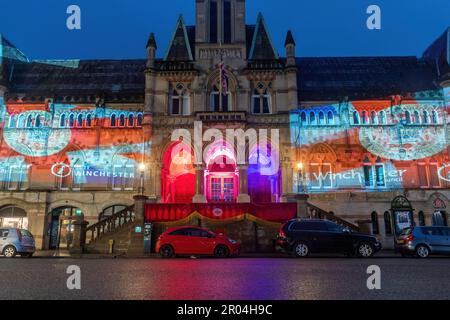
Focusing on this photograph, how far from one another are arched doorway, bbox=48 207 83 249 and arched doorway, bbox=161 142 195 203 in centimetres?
697

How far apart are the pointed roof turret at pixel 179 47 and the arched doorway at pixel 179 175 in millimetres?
7465

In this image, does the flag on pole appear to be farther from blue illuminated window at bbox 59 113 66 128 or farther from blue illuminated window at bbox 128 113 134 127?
blue illuminated window at bbox 59 113 66 128

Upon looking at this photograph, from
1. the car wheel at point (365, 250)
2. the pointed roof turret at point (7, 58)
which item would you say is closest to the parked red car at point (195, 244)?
the car wheel at point (365, 250)

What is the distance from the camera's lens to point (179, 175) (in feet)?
92.5

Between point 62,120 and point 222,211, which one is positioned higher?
point 62,120

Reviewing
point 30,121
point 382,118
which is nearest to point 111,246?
point 30,121

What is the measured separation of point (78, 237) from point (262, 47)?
784 inches

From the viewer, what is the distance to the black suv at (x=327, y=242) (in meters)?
16.0

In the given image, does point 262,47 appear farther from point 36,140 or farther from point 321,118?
point 36,140

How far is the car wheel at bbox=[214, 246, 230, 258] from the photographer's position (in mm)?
16625

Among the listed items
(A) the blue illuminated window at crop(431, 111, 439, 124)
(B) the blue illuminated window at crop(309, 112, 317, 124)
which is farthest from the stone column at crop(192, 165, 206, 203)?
(A) the blue illuminated window at crop(431, 111, 439, 124)

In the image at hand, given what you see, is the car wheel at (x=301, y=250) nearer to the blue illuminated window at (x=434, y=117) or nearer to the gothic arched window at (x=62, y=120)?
the blue illuminated window at (x=434, y=117)

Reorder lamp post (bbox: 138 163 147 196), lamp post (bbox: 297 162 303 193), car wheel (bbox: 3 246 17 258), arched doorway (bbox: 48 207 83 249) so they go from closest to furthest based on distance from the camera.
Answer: car wheel (bbox: 3 246 17 258), lamp post (bbox: 138 163 147 196), lamp post (bbox: 297 162 303 193), arched doorway (bbox: 48 207 83 249)
